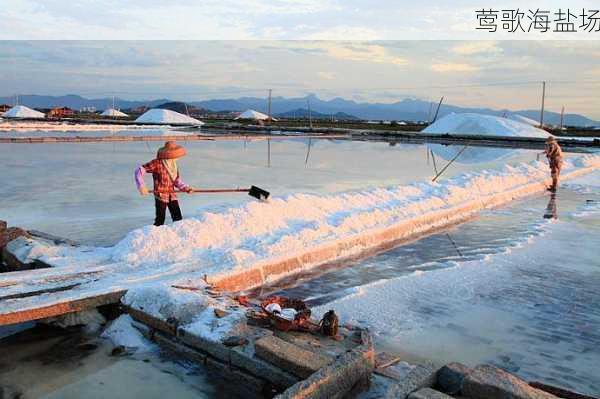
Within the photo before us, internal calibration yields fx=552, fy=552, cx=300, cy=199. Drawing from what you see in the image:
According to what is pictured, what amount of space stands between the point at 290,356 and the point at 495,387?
3.26 ft

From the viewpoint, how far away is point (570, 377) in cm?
321

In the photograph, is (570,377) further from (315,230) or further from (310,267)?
(315,230)

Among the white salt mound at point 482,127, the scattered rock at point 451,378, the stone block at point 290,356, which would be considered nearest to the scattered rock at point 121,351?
the stone block at point 290,356

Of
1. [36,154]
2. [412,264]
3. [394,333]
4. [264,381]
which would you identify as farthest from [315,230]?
[36,154]

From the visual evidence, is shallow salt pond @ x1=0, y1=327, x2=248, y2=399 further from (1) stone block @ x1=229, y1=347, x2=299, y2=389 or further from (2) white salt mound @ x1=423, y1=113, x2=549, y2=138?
(2) white salt mound @ x1=423, y1=113, x2=549, y2=138

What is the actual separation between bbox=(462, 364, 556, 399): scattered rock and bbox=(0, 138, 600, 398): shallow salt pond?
84cm

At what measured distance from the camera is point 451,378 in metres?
2.58

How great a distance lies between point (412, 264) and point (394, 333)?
1945mm

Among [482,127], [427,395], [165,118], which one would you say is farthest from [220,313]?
[165,118]

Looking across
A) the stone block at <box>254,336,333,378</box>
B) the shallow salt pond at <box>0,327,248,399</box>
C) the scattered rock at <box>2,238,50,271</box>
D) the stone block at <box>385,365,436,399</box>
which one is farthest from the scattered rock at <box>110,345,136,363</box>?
the stone block at <box>385,365,436,399</box>

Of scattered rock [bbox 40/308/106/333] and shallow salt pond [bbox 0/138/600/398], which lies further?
scattered rock [bbox 40/308/106/333]

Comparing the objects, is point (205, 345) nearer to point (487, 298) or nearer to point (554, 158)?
point (487, 298)

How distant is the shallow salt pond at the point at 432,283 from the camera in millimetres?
3234

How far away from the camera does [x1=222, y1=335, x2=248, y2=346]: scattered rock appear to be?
10.2ft
